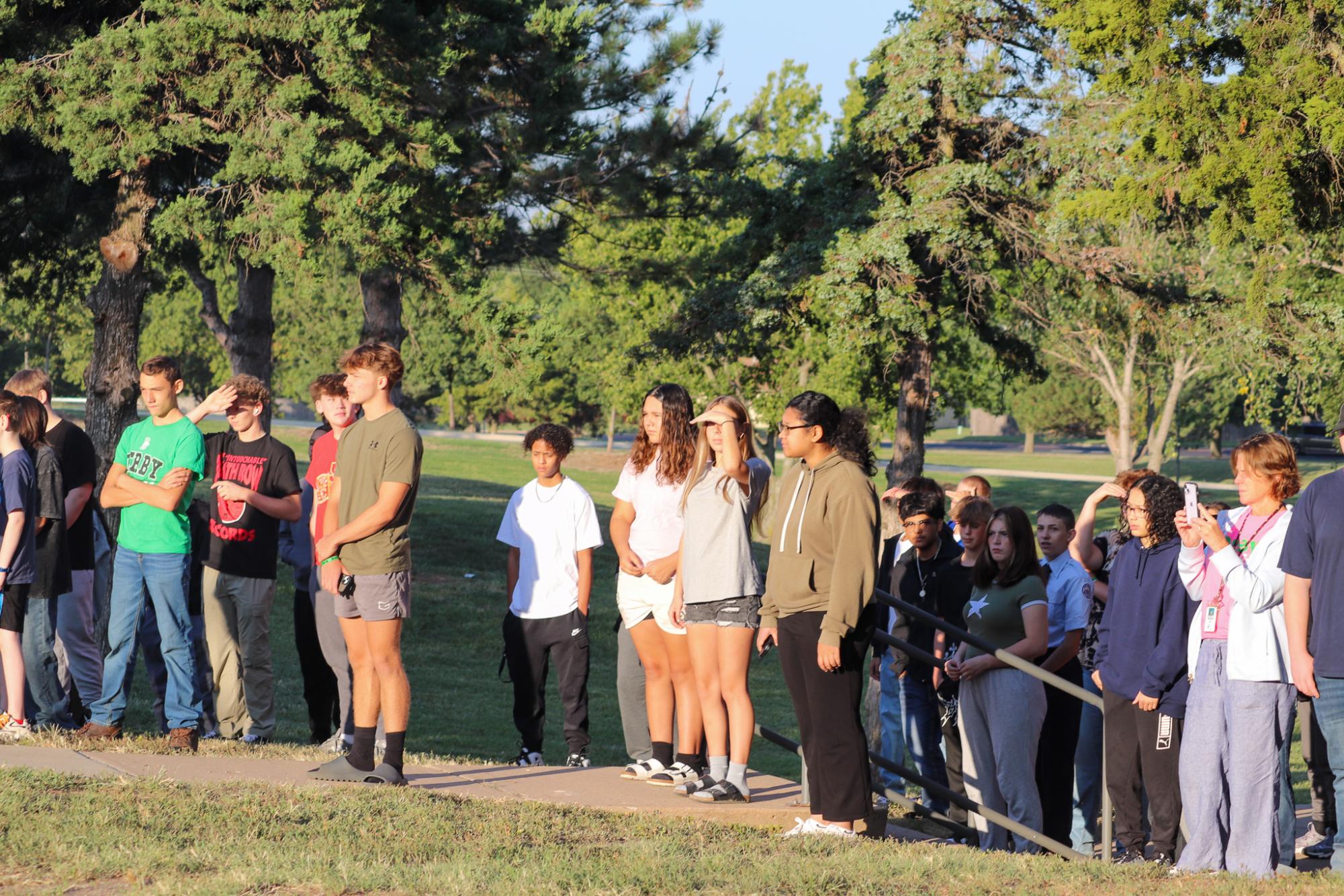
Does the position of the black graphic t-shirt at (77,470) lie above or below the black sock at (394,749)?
above

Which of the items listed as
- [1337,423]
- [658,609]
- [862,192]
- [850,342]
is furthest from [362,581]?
[862,192]

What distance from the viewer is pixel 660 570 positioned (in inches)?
257

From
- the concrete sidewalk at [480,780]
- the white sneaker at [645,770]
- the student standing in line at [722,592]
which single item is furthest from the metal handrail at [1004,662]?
the white sneaker at [645,770]

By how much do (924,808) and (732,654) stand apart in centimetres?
158

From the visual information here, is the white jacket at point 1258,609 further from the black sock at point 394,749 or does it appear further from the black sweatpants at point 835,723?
the black sock at point 394,749

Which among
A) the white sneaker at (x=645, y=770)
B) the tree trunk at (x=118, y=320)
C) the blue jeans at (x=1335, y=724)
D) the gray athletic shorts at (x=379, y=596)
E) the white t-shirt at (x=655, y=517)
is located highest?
the tree trunk at (x=118, y=320)

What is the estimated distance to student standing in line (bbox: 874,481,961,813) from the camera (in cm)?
796

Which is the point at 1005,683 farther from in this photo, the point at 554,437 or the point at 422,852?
the point at 422,852

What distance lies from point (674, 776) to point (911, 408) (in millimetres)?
14757

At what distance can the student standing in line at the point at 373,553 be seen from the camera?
19.2 ft

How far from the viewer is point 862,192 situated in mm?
19344

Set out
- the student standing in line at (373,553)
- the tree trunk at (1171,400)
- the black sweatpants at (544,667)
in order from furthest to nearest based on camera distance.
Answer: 1. the tree trunk at (1171,400)
2. the black sweatpants at (544,667)
3. the student standing in line at (373,553)

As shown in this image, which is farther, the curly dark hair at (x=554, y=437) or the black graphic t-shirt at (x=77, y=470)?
the curly dark hair at (x=554, y=437)

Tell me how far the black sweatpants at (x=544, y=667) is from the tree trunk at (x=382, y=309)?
33.0 ft
